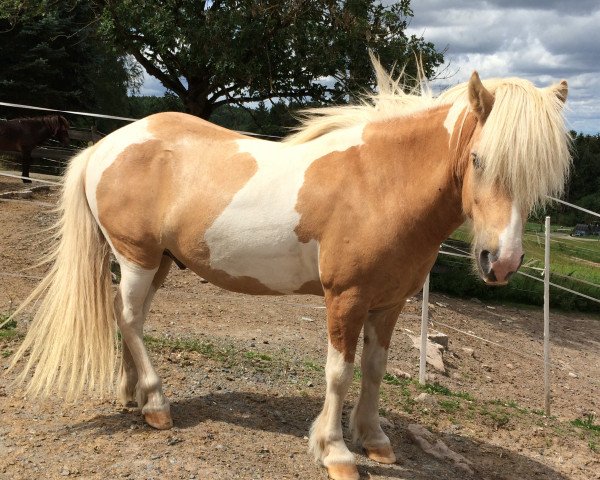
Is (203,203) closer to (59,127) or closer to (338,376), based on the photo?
(338,376)

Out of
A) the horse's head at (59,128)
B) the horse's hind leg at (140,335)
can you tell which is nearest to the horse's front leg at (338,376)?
the horse's hind leg at (140,335)

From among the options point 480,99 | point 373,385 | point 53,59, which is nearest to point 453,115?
point 480,99

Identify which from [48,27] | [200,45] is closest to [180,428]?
[200,45]

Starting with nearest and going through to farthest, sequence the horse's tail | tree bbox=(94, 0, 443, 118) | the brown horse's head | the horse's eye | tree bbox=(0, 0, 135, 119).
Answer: the horse's eye → the horse's tail → tree bbox=(94, 0, 443, 118) → the brown horse's head → tree bbox=(0, 0, 135, 119)

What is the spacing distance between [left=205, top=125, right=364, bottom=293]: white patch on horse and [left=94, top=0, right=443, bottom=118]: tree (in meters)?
7.17

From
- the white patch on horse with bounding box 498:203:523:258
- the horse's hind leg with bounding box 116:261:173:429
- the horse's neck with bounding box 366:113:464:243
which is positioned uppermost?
the horse's neck with bounding box 366:113:464:243

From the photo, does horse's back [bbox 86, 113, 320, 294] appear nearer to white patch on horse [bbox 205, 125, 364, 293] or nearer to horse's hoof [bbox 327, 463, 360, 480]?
white patch on horse [bbox 205, 125, 364, 293]

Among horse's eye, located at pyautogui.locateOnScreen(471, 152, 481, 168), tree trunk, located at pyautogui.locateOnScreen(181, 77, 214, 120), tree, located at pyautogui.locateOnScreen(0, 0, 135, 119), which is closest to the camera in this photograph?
horse's eye, located at pyautogui.locateOnScreen(471, 152, 481, 168)

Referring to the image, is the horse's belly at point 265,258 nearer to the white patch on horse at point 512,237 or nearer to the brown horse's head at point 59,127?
the white patch on horse at point 512,237

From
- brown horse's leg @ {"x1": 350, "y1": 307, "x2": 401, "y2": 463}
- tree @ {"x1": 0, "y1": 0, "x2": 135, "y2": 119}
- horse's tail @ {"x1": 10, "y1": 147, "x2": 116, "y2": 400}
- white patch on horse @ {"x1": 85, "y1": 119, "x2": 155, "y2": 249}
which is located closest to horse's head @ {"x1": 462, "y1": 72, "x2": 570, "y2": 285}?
brown horse's leg @ {"x1": 350, "y1": 307, "x2": 401, "y2": 463}

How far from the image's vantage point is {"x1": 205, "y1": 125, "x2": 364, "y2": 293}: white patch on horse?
3.04 meters

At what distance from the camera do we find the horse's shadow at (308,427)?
3.38 metres

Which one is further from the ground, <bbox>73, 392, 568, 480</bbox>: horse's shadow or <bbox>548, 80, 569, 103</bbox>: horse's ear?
<bbox>548, 80, 569, 103</bbox>: horse's ear

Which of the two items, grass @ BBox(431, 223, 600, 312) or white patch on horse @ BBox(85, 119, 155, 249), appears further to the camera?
grass @ BBox(431, 223, 600, 312)
